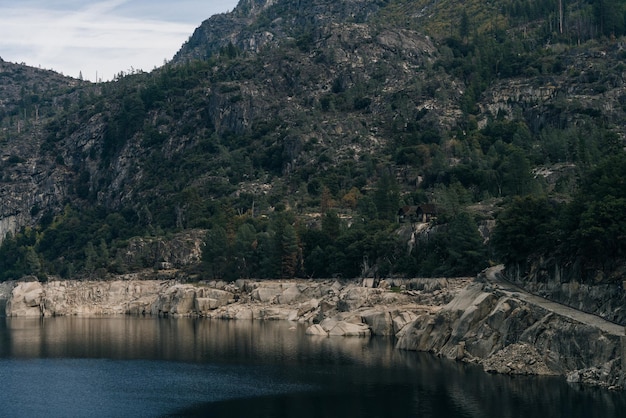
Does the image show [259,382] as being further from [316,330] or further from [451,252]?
[451,252]

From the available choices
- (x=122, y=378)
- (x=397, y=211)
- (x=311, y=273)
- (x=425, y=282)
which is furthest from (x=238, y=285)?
(x=122, y=378)

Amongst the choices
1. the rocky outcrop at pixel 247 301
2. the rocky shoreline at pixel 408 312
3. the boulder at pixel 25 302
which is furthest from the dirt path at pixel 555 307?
the boulder at pixel 25 302

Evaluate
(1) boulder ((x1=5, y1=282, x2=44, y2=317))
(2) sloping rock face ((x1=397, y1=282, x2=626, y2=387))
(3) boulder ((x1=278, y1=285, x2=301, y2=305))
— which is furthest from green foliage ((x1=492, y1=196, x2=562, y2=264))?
(1) boulder ((x1=5, y1=282, x2=44, y2=317))

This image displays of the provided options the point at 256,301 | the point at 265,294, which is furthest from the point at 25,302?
the point at 265,294

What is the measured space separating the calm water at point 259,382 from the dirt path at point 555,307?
6.83 metres

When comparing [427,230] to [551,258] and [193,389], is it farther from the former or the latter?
[193,389]

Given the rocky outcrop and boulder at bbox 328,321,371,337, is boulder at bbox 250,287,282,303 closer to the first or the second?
the rocky outcrop

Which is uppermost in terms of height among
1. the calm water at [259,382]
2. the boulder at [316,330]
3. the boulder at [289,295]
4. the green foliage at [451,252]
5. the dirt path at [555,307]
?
the green foliage at [451,252]

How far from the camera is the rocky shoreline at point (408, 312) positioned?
85.9 meters

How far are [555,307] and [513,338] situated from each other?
18.7 feet

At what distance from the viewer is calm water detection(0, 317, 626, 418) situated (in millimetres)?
77625

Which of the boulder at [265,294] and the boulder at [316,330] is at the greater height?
the boulder at [265,294]

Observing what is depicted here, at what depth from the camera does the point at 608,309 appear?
89000 mm

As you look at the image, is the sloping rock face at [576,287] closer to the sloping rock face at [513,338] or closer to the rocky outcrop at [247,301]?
the sloping rock face at [513,338]
